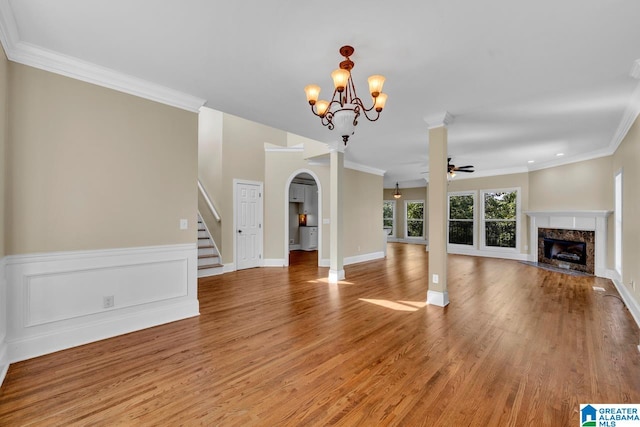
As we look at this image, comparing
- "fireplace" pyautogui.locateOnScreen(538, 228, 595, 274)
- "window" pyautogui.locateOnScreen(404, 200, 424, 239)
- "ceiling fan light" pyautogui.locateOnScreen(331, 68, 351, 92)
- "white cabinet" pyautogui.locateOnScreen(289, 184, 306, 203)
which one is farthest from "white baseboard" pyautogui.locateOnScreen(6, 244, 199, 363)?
"window" pyautogui.locateOnScreen(404, 200, 424, 239)

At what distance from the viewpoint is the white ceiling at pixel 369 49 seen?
2.00 m

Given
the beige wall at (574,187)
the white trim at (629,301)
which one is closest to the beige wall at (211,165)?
the white trim at (629,301)

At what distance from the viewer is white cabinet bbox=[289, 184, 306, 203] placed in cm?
948

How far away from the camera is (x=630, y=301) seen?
3.87m

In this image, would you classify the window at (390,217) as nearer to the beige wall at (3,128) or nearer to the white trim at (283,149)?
the white trim at (283,149)

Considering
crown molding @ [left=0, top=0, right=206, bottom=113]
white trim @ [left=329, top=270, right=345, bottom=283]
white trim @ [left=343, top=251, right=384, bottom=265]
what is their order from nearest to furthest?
crown molding @ [left=0, top=0, right=206, bottom=113] < white trim @ [left=329, top=270, right=345, bottom=283] < white trim @ [left=343, top=251, right=384, bottom=265]

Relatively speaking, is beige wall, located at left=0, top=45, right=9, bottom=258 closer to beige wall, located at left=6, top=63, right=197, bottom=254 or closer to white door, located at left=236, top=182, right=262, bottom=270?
beige wall, located at left=6, top=63, right=197, bottom=254

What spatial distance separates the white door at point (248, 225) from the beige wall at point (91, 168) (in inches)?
116

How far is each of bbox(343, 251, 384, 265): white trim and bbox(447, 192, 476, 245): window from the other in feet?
9.65

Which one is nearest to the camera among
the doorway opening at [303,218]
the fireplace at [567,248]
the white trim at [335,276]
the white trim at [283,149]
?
the white trim at [335,276]

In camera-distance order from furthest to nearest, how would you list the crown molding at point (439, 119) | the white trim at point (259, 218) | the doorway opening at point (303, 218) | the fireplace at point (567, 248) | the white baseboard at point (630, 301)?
the doorway opening at point (303, 218)
the white trim at point (259, 218)
the fireplace at point (567, 248)
the crown molding at point (439, 119)
the white baseboard at point (630, 301)

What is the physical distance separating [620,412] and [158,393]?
10.2 ft

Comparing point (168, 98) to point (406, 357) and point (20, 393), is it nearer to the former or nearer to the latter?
point (20, 393)

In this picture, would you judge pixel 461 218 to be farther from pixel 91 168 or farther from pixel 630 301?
pixel 91 168
